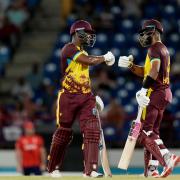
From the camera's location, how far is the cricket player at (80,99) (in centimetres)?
1098

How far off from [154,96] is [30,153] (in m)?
5.16

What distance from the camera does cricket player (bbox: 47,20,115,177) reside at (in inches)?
432

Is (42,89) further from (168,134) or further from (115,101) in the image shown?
(168,134)

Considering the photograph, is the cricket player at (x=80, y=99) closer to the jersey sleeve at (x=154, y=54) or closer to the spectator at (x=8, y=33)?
the jersey sleeve at (x=154, y=54)

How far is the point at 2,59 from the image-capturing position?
20906mm

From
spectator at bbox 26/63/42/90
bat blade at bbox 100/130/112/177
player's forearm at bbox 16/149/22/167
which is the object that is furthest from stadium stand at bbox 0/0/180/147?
bat blade at bbox 100/130/112/177

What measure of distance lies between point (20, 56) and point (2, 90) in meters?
1.42

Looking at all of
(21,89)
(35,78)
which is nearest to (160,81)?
(21,89)

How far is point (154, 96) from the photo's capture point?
11.1 m

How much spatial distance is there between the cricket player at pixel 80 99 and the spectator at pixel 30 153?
14.4 feet

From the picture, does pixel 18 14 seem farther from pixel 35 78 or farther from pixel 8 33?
pixel 35 78

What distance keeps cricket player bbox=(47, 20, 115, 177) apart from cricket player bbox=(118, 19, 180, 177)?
0.49 meters

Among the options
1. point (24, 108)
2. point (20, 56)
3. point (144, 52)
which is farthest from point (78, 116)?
point (20, 56)

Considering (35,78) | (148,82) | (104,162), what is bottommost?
(104,162)
